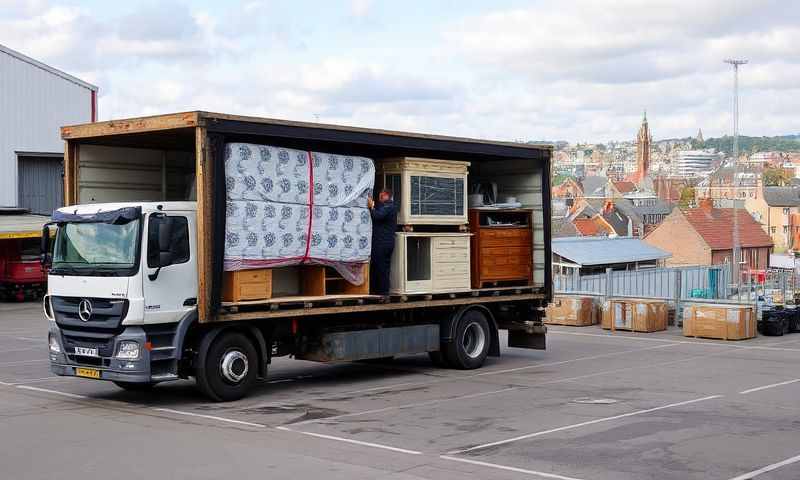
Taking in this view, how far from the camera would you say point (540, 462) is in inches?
433

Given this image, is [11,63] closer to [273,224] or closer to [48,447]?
[273,224]

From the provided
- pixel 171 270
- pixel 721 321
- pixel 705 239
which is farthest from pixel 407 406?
pixel 705 239

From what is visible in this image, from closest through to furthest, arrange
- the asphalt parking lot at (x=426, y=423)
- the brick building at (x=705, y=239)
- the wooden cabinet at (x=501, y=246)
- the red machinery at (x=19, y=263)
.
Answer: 1. the asphalt parking lot at (x=426, y=423)
2. the wooden cabinet at (x=501, y=246)
3. the red machinery at (x=19, y=263)
4. the brick building at (x=705, y=239)

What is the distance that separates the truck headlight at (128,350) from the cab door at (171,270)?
14.7 inches

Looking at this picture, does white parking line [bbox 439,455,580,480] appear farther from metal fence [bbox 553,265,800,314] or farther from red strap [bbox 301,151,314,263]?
metal fence [bbox 553,265,800,314]

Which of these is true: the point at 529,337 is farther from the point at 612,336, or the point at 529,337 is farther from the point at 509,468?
the point at 509,468

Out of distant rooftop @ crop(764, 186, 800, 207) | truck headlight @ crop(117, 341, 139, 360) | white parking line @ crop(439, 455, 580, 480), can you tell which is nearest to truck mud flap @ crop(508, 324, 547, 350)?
truck headlight @ crop(117, 341, 139, 360)

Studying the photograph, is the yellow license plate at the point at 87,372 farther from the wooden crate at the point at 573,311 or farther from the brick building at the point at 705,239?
the brick building at the point at 705,239

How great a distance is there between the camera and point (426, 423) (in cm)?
1354

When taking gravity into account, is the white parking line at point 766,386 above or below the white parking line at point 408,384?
below

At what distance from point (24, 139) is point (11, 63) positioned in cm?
295

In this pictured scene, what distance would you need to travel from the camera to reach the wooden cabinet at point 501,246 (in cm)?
1958

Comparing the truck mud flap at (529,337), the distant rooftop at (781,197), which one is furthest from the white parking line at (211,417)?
the distant rooftop at (781,197)

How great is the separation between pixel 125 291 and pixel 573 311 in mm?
17411
